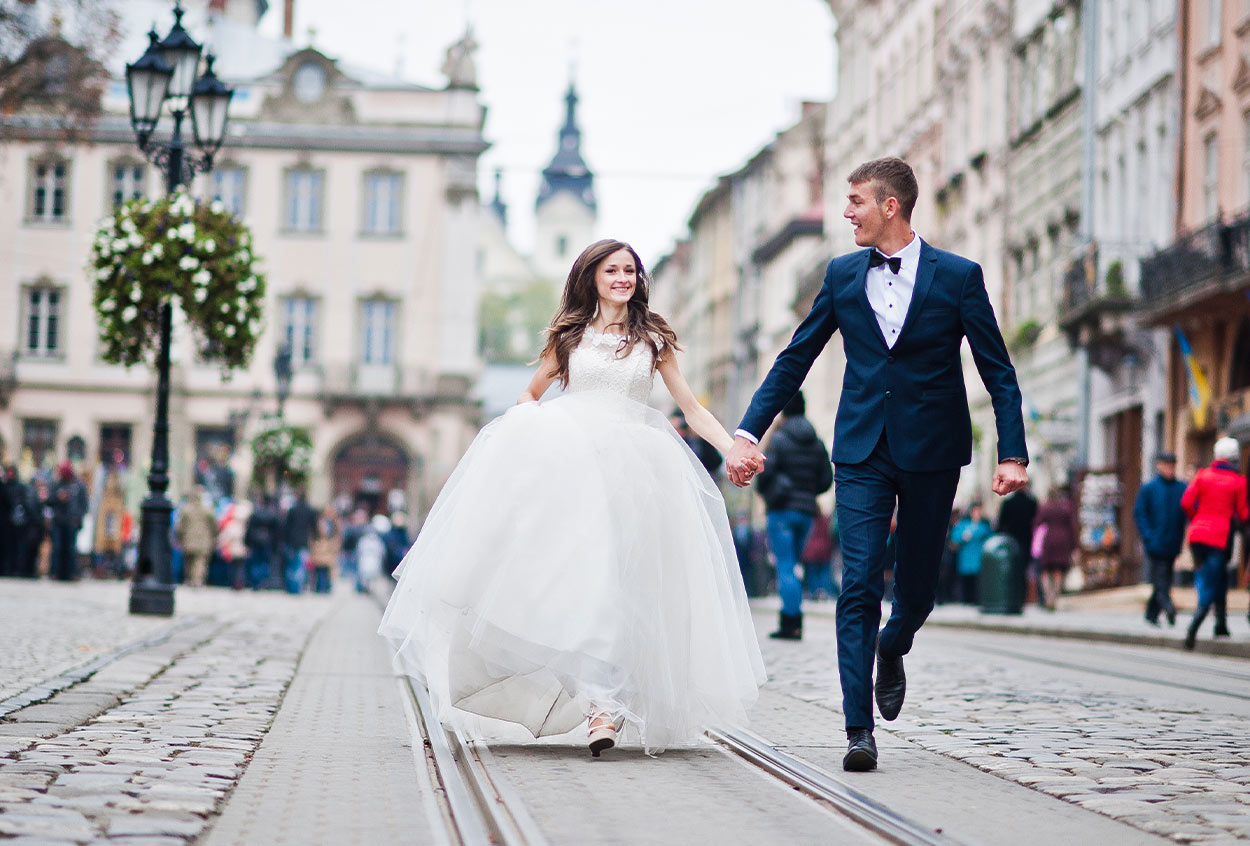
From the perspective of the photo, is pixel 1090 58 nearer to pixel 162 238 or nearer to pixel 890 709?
pixel 162 238

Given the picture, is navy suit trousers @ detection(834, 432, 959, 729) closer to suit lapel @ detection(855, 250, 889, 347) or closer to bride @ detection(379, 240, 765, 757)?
suit lapel @ detection(855, 250, 889, 347)

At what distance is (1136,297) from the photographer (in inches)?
1341

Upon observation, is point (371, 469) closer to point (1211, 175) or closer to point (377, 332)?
point (377, 332)

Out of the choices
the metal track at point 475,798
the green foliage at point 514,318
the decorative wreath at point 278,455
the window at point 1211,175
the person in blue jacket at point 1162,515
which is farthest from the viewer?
the green foliage at point 514,318

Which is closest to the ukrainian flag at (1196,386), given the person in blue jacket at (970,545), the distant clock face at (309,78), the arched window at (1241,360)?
the arched window at (1241,360)

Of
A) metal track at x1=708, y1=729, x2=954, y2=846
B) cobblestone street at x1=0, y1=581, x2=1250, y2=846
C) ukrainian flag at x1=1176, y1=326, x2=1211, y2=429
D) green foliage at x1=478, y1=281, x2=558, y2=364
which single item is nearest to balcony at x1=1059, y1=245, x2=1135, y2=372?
ukrainian flag at x1=1176, y1=326, x2=1211, y2=429

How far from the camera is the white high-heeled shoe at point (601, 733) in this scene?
786cm

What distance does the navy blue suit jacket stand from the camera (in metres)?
7.71

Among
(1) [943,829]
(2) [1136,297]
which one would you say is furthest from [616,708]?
(2) [1136,297]

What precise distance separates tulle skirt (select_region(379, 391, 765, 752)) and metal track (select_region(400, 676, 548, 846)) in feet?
0.72

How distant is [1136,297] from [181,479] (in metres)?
33.3

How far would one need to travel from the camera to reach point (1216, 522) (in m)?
18.7

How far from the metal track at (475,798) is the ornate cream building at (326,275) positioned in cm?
5240

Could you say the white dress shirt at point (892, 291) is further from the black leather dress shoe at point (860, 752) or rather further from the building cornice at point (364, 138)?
the building cornice at point (364, 138)
